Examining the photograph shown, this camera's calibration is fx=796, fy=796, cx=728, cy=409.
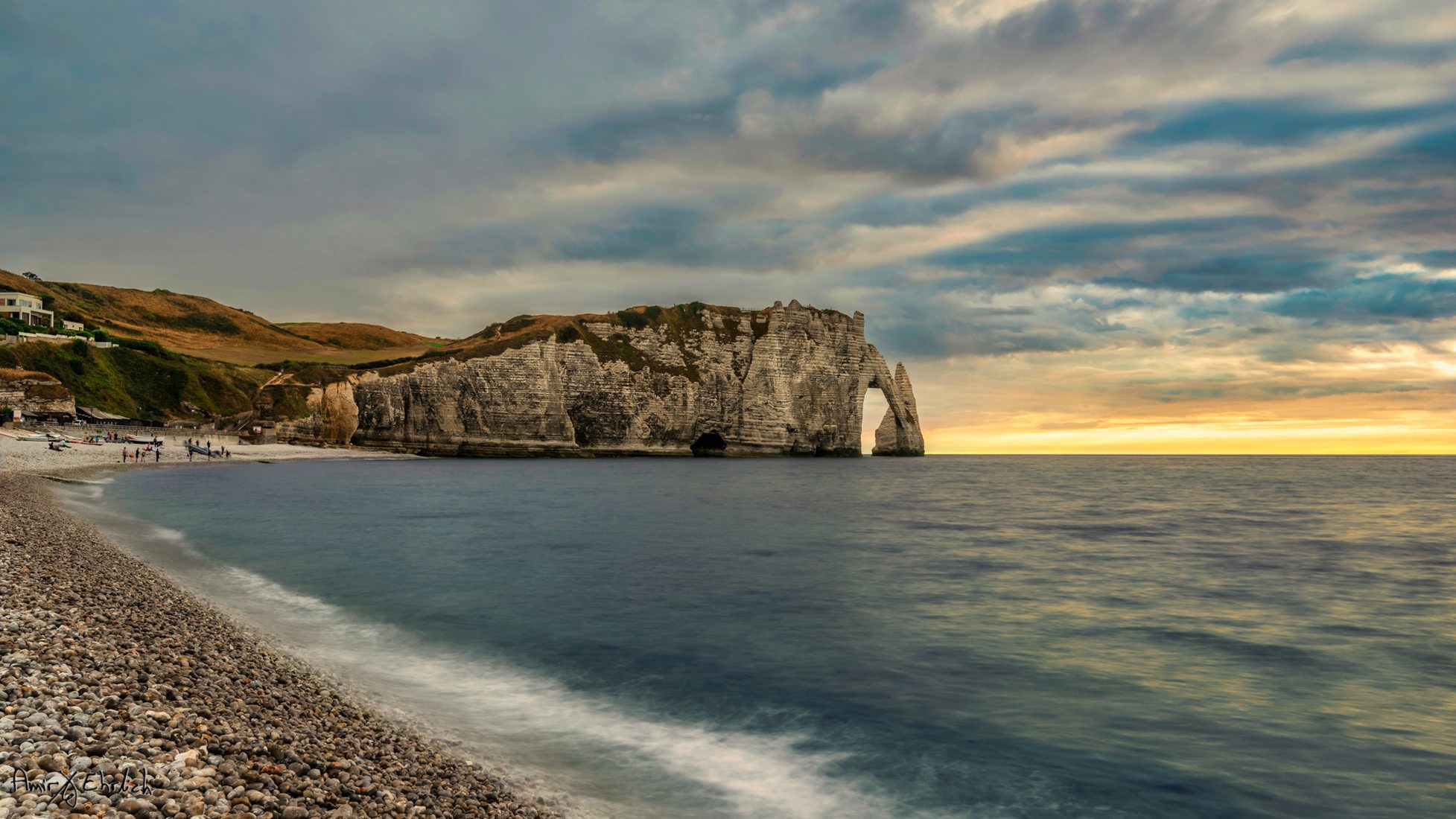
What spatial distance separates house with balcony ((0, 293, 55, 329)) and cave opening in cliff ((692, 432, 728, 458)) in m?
114

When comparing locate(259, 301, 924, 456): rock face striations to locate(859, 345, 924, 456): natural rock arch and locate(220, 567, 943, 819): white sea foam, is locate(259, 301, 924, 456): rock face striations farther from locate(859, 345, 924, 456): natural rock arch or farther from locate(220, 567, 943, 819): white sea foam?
locate(220, 567, 943, 819): white sea foam

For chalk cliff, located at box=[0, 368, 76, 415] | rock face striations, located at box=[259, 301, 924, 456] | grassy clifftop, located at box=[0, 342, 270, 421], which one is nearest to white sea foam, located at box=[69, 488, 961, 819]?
rock face striations, located at box=[259, 301, 924, 456]

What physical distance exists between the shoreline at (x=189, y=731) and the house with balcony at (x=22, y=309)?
6373 inches

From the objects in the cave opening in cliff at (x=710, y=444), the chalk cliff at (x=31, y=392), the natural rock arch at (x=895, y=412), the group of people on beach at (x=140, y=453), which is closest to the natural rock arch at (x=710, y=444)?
the cave opening in cliff at (x=710, y=444)

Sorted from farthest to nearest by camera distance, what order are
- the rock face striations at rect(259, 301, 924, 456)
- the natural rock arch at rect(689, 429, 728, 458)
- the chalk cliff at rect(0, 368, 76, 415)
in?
the natural rock arch at rect(689, 429, 728, 458) → the rock face striations at rect(259, 301, 924, 456) → the chalk cliff at rect(0, 368, 76, 415)

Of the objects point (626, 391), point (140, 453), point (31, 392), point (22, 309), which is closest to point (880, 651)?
point (140, 453)

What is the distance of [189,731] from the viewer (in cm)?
833

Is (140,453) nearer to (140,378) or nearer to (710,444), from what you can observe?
(140,378)

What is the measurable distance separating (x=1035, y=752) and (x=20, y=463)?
6945 centimetres

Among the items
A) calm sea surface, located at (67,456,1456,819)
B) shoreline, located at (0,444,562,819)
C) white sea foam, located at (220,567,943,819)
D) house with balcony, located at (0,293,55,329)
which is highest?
house with balcony, located at (0,293,55,329)

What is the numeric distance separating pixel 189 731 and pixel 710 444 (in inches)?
5216

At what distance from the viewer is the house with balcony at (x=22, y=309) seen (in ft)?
450

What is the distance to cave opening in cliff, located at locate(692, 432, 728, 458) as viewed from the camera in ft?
450

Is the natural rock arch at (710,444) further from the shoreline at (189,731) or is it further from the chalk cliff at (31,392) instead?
the shoreline at (189,731)
